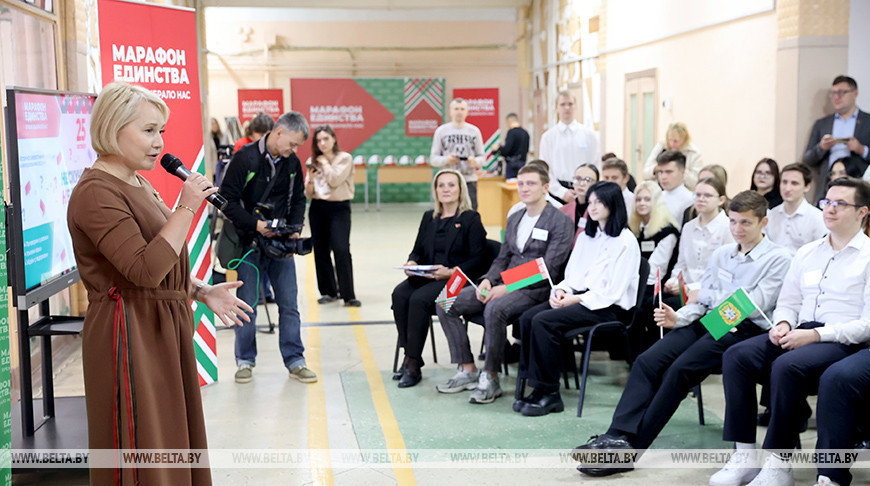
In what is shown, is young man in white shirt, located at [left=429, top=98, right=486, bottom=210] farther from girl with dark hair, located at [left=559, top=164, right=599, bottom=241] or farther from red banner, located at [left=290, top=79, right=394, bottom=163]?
red banner, located at [left=290, top=79, right=394, bottom=163]

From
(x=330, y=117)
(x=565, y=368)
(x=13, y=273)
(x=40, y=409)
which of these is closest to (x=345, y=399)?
(x=565, y=368)

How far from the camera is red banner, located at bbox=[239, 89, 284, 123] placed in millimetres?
16359

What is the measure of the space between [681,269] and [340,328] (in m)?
2.83

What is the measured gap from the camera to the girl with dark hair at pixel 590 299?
444 centimetres

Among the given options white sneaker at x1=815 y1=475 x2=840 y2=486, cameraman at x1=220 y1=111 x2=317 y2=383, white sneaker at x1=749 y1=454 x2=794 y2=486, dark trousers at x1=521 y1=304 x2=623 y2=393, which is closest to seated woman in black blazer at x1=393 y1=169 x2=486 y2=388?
cameraman at x1=220 y1=111 x2=317 y2=383

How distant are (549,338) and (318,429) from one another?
1.31 metres

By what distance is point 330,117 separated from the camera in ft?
55.0

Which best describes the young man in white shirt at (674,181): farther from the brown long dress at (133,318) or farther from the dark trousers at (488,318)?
the brown long dress at (133,318)

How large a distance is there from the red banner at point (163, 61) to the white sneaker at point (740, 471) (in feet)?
10.4

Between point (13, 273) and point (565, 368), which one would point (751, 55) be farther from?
point (13, 273)

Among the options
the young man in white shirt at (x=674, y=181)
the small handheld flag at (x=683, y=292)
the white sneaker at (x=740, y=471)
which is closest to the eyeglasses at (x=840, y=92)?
the young man in white shirt at (x=674, y=181)

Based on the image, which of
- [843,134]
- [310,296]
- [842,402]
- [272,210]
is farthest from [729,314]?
[310,296]

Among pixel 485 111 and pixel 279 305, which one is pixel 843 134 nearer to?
pixel 279 305

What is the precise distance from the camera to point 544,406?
14.5ft
